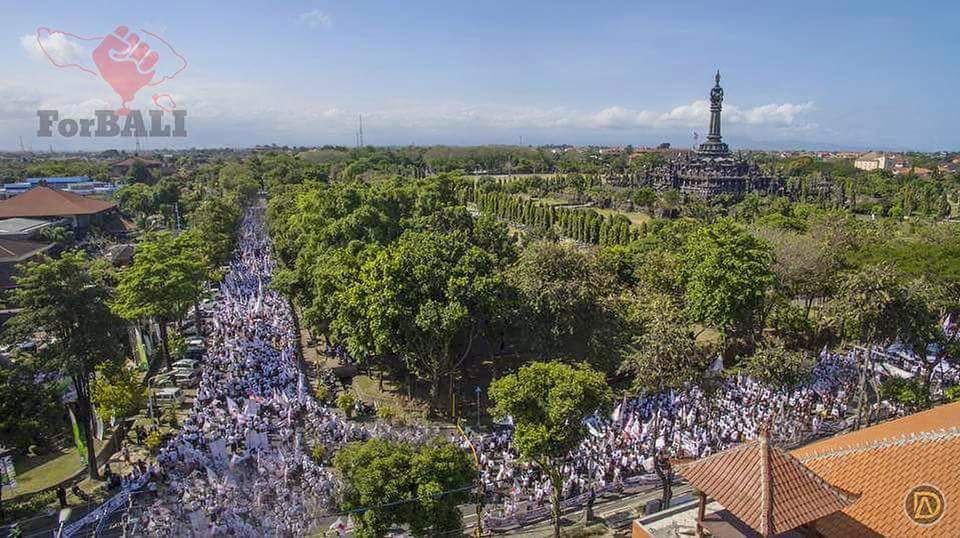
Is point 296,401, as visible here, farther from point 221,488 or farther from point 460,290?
point 460,290

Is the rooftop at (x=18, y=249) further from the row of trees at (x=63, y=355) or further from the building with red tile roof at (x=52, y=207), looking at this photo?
the row of trees at (x=63, y=355)

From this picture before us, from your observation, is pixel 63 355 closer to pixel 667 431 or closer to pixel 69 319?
pixel 69 319

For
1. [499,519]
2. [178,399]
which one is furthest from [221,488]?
[178,399]

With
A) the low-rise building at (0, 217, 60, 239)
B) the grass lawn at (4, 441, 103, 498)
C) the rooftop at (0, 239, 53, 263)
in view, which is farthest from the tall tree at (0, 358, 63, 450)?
the low-rise building at (0, 217, 60, 239)

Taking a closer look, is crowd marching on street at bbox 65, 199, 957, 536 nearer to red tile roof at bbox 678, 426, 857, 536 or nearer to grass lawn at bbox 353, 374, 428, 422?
grass lawn at bbox 353, 374, 428, 422

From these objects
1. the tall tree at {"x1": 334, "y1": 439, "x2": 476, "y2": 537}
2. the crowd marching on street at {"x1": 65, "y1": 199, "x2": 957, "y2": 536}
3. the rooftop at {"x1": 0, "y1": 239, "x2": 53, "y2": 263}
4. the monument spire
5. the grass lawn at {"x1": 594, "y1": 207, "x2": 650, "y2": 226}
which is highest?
the monument spire
